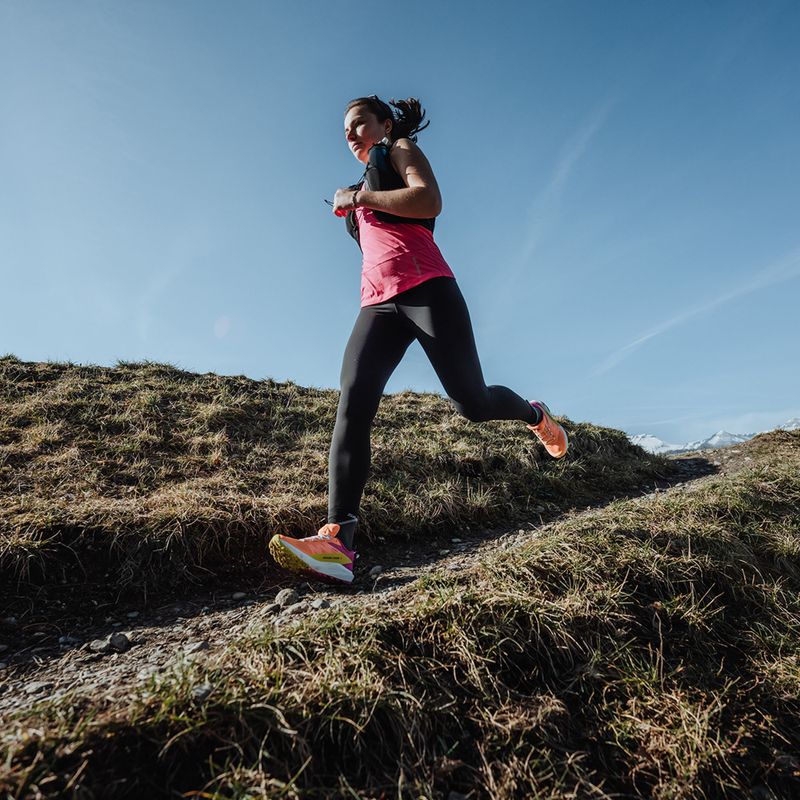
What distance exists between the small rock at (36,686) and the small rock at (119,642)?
32 centimetres

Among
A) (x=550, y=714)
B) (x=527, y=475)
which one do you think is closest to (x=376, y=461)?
(x=527, y=475)

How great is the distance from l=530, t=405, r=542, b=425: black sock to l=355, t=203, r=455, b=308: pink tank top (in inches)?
65.4

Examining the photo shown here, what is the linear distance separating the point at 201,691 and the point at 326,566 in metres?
1.53

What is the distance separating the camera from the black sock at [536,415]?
459cm

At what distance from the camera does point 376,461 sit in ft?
19.5

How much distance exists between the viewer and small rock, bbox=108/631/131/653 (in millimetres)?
2410

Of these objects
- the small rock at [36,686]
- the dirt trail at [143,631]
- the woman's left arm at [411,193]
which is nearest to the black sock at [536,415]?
the dirt trail at [143,631]

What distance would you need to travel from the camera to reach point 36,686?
2082 millimetres

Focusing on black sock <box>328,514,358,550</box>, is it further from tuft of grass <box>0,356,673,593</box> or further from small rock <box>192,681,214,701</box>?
small rock <box>192,681,214,701</box>

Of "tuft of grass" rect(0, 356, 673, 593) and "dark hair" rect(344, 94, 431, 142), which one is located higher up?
"dark hair" rect(344, 94, 431, 142)

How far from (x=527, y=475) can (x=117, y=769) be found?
212 inches

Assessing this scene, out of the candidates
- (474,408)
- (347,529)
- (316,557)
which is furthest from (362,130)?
(316,557)

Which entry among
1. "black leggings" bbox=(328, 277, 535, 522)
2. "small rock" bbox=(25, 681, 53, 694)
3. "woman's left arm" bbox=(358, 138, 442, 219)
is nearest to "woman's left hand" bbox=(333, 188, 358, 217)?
"woman's left arm" bbox=(358, 138, 442, 219)

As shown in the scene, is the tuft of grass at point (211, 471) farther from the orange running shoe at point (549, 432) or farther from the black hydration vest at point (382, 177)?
the black hydration vest at point (382, 177)
